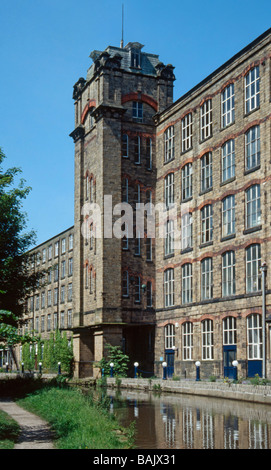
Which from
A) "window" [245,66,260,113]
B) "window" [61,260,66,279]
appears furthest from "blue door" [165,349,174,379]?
"window" [61,260,66,279]

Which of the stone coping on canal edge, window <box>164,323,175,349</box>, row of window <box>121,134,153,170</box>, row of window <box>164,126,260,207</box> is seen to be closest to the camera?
the stone coping on canal edge

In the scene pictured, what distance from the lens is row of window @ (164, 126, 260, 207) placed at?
123ft

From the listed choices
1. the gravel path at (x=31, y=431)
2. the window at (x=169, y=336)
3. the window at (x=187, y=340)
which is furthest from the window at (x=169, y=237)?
the gravel path at (x=31, y=431)

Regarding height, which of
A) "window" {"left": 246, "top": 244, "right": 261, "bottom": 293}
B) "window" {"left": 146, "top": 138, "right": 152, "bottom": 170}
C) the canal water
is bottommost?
the canal water

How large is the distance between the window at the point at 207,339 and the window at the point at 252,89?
13.8 m

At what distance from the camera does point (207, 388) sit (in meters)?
31.1

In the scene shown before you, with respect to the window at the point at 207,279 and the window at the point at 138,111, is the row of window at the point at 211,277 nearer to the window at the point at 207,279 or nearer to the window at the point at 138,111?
the window at the point at 207,279

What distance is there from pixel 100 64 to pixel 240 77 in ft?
47.9

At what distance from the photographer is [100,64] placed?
49.8 metres

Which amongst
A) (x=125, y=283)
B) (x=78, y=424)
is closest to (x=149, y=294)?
(x=125, y=283)

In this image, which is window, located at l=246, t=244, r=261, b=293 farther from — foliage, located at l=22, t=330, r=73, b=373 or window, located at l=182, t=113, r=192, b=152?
foliage, located at l=22, t=330, r=73, b=373

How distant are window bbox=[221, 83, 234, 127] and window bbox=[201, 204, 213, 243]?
18.5ft
